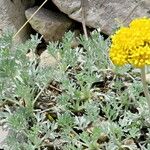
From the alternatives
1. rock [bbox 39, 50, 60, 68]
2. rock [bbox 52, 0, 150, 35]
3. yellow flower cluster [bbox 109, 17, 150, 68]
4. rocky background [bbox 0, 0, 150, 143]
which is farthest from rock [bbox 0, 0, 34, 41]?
yellow flower cluster [bbox 109, 17, 150, 68]

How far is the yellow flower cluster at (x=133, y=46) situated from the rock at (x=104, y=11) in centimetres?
124

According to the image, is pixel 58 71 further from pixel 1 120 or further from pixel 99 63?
pixel 1 120

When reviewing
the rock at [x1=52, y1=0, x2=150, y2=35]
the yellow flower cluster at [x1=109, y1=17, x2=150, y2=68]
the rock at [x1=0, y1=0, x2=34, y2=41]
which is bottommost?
the rock at [x1=52, y1=0, x2=150, y2=35]

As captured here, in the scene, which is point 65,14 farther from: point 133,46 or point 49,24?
point 133,46

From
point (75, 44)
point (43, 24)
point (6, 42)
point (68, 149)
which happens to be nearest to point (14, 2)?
point (43, 24)

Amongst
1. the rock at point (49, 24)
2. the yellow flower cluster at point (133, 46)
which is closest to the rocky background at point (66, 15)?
the rock at point (49, 24)

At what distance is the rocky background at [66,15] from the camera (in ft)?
8.38

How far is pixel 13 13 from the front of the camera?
2.80 metres

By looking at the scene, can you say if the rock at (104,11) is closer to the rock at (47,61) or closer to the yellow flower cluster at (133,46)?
the rock at (47,61)

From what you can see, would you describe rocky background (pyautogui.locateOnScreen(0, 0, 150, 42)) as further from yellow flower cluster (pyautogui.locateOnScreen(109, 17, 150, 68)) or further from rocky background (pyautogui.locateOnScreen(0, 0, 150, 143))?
yellow flower cluster (pyautogui.locateOnScreen(109, 17, 150, 68))

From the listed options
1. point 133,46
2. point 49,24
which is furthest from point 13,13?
point 133,46

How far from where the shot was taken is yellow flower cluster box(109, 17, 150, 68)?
125 cm

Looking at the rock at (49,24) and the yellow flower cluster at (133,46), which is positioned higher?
the yellow flower cluster at (133,46)

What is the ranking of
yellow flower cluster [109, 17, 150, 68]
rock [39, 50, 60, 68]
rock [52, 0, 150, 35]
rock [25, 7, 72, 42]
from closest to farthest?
1. yellow flower cluster [109, 17, 150, 68]
2. rock [39, 50, 60, 68]
3. rock [52, 0, 150, 35]
4. rock [25, 7, 72, 42]
